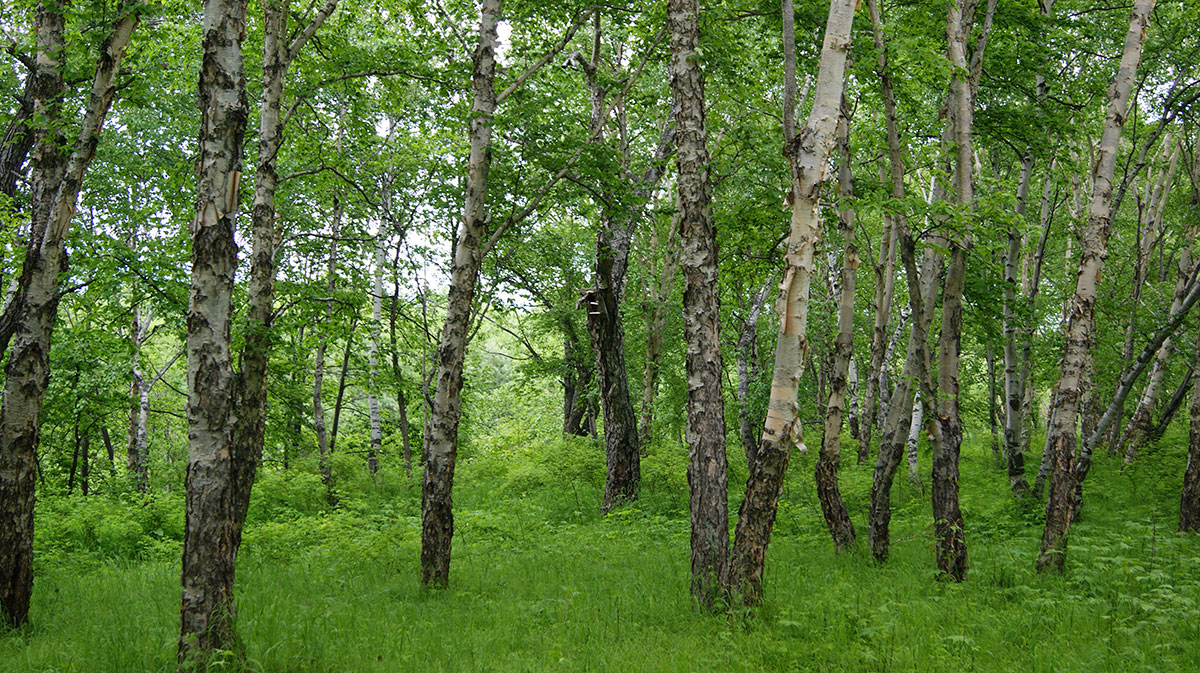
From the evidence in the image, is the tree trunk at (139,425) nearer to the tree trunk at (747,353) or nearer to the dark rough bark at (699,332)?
the dark rough bark at (699,332)

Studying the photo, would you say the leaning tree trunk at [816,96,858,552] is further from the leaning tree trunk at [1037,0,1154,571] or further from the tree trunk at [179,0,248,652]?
the tree trunk at [179,0,248,652]

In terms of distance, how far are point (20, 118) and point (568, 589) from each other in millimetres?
7647

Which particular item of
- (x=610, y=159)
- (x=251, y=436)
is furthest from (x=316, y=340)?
(x=610, y=159)

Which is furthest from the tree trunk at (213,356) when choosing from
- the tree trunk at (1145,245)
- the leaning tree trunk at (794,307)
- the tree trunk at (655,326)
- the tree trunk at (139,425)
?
the tree trunk at (1145,245)

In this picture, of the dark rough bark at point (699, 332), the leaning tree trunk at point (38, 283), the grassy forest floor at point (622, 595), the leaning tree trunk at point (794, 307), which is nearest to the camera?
the grassy forest floor at point (622, 595)

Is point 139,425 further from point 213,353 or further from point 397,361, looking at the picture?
point 213,353

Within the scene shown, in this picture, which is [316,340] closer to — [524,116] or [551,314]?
[524,116]

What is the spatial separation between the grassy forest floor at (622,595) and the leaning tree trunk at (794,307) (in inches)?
24.0

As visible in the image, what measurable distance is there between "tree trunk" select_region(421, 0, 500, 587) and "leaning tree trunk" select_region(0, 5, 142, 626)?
3.47 metres

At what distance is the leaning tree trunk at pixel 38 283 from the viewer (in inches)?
254

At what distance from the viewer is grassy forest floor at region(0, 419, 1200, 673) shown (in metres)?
5.27

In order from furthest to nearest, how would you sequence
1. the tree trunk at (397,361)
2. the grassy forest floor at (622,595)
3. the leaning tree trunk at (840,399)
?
the tree trunk at (397,361), the leaning tree trunk at (840,399), the grassy forest floor at (622,595)

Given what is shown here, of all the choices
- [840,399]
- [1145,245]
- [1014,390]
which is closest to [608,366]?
[840,399]

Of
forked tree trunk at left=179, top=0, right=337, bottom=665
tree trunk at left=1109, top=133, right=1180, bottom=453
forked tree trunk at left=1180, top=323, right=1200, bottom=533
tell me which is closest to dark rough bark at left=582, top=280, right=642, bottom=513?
forked tree trunk at left=1180, top=323, right=1200, bottom=533
